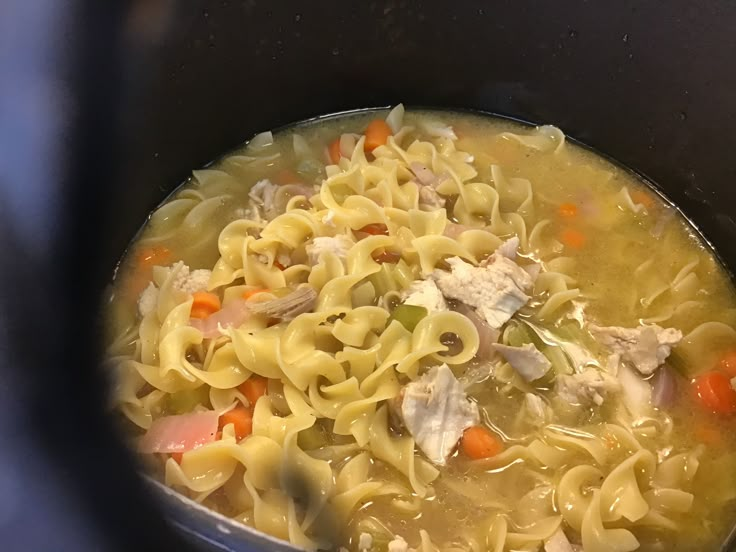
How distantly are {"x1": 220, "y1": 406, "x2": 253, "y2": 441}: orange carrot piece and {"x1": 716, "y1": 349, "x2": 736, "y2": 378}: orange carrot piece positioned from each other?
2362mm

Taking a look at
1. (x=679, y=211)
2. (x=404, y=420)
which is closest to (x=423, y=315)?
(x=404, y=420)

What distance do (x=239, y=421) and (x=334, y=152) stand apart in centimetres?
200

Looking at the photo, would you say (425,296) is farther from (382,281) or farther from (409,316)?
(382,281)

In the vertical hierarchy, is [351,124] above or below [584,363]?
above

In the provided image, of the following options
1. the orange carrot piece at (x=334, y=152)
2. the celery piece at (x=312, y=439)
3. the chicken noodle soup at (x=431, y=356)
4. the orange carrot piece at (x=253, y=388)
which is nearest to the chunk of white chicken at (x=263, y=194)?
the chicken noodle soup at (x=431, y=356)

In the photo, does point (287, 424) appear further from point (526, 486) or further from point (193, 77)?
point (193, 77)

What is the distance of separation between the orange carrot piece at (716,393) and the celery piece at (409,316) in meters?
1.42

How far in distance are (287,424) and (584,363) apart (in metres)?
1.50

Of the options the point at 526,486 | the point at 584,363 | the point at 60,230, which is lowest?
the point at 526,486

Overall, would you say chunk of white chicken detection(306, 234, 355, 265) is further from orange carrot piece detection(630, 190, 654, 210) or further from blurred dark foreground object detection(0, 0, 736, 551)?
orange carrot piece detection(630, 190, 654, 210)

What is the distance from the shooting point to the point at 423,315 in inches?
140

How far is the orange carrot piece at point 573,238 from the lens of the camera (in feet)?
13.5

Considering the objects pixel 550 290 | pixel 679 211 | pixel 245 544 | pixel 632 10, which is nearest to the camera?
pixel 245 544

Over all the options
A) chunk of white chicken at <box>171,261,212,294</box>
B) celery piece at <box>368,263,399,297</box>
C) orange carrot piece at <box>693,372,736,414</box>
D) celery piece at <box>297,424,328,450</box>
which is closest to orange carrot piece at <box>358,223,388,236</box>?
celery piece at <box>368,263,399,297</box>
